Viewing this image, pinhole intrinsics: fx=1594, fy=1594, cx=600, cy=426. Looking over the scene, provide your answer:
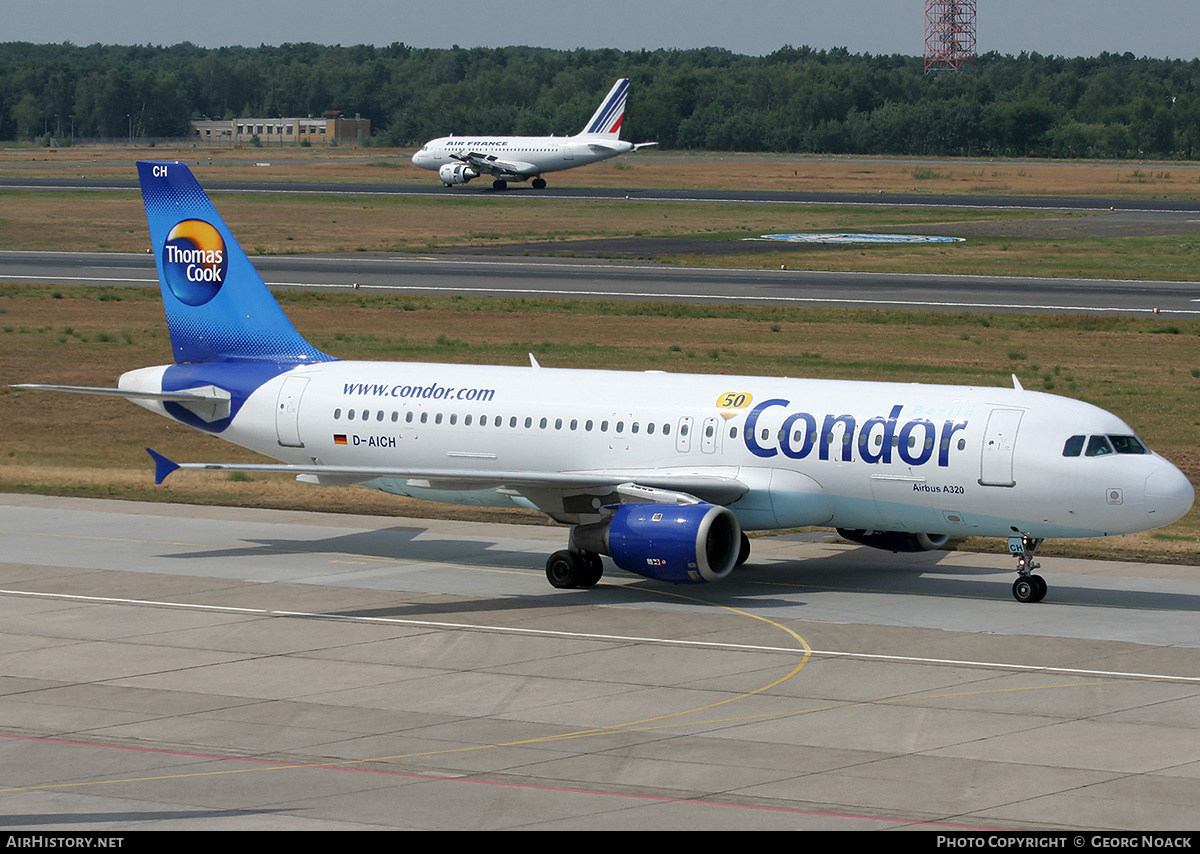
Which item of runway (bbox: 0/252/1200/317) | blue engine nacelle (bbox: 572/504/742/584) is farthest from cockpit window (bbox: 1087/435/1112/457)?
runway (bbox: 0/252/1200/317)

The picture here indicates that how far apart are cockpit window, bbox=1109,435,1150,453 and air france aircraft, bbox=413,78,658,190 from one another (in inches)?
4955

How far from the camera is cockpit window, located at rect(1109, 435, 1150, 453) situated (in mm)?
30312

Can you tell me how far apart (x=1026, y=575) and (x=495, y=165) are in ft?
418

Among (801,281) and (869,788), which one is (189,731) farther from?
(801,281)

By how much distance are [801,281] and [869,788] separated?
69703mm

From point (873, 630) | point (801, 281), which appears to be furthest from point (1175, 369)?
point (873, 630)

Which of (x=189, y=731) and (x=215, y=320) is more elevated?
(x=215, y=320)

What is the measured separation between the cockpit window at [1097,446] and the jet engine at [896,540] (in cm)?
457

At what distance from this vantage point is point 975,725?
22.9 meters

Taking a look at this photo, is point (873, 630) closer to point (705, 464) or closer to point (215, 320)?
point (705, 464)

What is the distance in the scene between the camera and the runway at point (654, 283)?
260 feet
